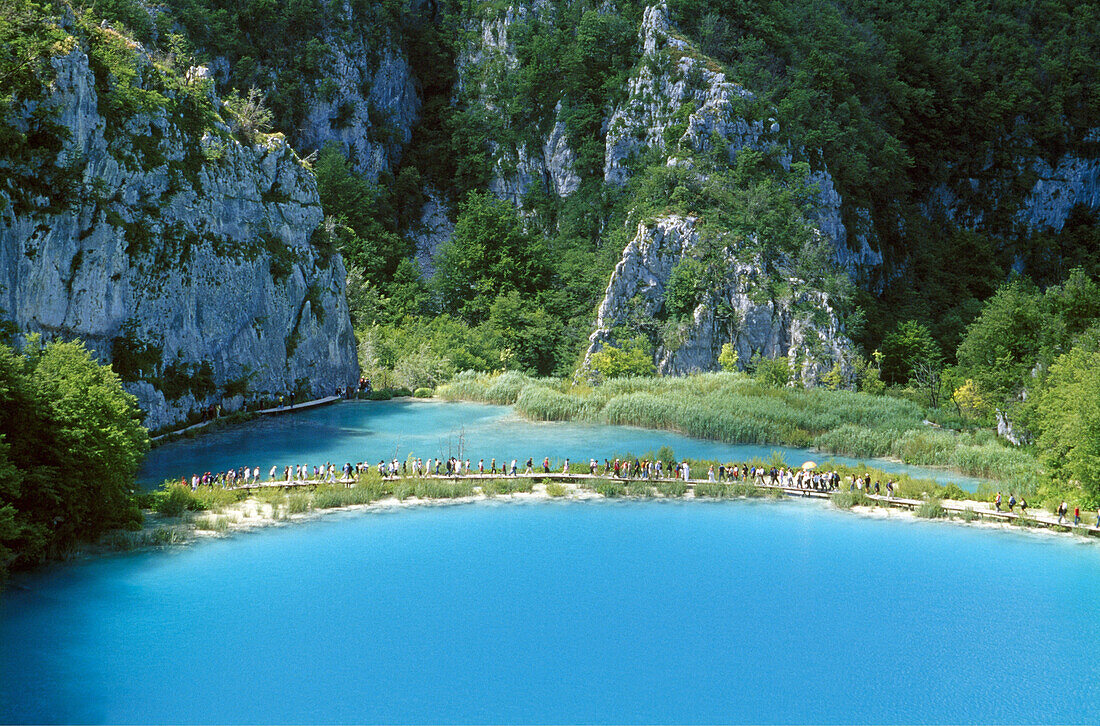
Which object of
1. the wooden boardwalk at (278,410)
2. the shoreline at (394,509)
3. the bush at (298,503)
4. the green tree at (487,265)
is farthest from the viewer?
the green tree at (487,265)

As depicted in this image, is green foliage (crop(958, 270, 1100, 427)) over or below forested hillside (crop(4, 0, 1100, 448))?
below

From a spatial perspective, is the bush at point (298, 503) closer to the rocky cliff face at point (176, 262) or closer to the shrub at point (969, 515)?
the rocky cliff face at point (176, 262)

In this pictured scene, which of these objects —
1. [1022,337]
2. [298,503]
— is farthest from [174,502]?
[1022,337]

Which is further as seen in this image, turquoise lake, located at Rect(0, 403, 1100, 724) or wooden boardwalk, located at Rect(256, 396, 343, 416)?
wooden boardwalk, located at Rect(256, 396, 343, 416)

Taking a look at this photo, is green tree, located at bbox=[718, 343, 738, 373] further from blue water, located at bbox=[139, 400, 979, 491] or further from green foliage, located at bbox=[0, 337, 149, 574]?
green foliage, located at bbox=[0, 337, 149, 574]

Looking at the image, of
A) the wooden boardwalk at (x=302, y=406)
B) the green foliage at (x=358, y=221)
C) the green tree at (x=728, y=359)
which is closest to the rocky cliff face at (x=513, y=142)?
the green foliage at (x=358, y=221)

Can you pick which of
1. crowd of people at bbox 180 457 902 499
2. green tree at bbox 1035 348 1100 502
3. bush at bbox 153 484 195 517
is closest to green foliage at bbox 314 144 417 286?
crowd of people at bbox 180 457 902 499

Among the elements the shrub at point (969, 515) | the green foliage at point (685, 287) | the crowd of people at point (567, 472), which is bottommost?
the shrub at point (969, 515)

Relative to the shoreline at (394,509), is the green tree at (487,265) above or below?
above
